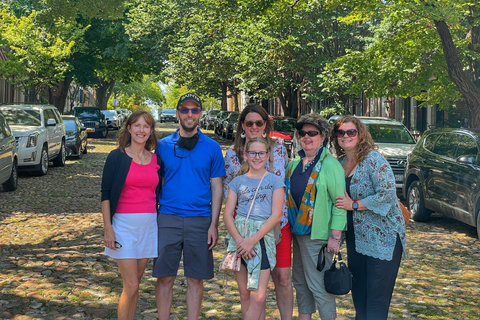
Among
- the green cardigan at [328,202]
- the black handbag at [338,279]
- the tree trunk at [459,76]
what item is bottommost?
the black handbag at [338,279]

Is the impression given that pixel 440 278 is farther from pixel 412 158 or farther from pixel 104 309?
pixel 412 158

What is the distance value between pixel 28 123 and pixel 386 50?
32.3 feet

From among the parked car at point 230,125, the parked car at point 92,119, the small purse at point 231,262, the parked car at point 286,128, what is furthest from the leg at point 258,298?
the parked car at point 92,119

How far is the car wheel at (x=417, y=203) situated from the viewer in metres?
11.2

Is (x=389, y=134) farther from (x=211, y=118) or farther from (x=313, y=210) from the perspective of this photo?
(x=211, y=118)

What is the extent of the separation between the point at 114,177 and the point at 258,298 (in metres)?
1.32

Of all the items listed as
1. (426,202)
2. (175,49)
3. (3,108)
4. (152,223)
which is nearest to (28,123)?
(3,108)

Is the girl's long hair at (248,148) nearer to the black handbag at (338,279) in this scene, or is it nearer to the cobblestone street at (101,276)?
the black handbag at (338,279)

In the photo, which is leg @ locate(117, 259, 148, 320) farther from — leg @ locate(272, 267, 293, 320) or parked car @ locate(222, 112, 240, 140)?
parked car @ locate(222, 112, 240, 140)

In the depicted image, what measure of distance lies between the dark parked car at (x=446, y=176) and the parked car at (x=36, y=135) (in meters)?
9.36

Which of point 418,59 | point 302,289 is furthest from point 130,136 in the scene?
point 418,59

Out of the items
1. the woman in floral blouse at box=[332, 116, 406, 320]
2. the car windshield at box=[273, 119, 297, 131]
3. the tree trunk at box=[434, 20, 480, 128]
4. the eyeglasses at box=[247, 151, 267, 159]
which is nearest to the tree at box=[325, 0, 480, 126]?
the tree trunk at box=[434, 20, 480, 128]

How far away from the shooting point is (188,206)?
468 centimetres

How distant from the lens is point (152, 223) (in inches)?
183
